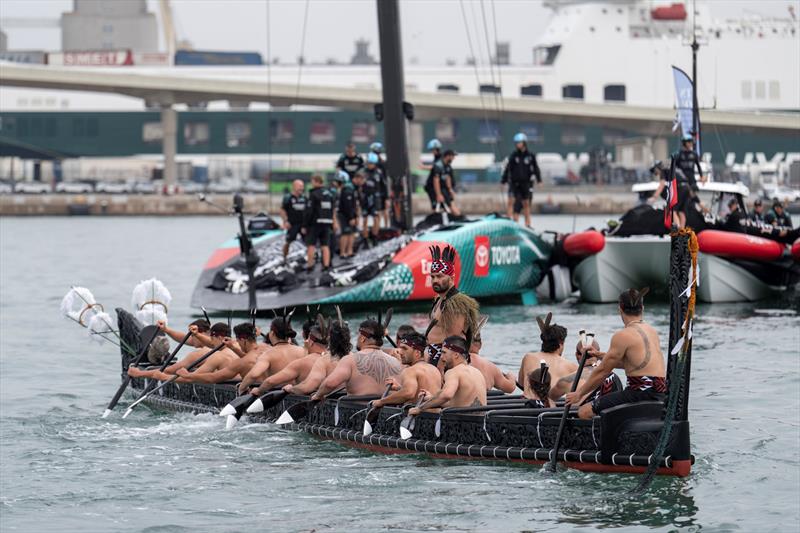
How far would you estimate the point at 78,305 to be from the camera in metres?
21.5

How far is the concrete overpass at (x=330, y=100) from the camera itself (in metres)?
97.3

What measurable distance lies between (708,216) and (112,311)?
39.7 ft

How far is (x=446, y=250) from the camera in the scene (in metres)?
14.9

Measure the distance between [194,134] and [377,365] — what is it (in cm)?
10827

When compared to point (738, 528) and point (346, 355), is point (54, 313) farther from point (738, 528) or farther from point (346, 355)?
point (738, 528)

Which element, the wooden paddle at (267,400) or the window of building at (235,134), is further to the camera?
the window of building at (235,134)

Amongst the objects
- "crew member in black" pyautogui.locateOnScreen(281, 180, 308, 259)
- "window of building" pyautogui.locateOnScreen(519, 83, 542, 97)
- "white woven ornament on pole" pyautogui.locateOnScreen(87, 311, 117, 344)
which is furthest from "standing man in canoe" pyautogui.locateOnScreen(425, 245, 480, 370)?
"window of building" pyautogui.locateOnScreen(519, 83, 542, 97)

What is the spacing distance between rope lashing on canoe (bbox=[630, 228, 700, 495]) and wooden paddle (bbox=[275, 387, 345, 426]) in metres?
4.46

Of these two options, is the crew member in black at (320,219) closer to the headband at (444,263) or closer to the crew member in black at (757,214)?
the crew member in black at (757,214)

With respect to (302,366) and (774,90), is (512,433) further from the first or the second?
(774,90)

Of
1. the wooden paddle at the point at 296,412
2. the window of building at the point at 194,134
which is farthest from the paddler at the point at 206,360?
the window of building at the point at 194,134

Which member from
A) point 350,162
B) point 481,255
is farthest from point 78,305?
point 481,255

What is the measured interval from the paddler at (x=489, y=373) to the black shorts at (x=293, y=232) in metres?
11.2

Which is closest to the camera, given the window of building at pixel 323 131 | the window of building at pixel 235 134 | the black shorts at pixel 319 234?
the black shorts at pixel 319 234
